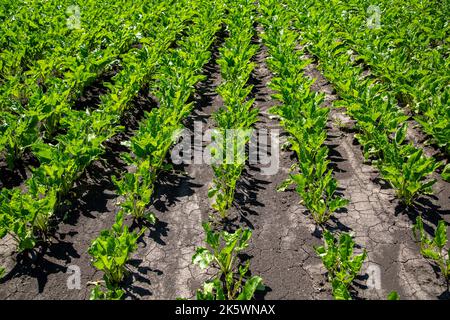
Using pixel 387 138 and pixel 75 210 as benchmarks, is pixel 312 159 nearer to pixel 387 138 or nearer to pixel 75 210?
pixel 387 138

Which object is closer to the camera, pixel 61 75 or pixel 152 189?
pixel 152 189

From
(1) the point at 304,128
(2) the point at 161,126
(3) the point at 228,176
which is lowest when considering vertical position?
(3) the point at 228,176

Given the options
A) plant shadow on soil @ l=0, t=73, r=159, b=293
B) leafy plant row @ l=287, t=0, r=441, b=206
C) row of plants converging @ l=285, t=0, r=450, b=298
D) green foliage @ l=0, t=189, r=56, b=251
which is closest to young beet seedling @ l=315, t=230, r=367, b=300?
row of plants converging @ l=285, t=0, r=450, b=298

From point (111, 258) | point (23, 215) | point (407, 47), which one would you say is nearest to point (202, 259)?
point (111, 258)

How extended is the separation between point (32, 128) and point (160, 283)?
289 cm

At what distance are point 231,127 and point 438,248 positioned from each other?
2.80 meters

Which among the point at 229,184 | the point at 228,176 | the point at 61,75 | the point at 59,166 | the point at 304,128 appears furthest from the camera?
the point at 61,75

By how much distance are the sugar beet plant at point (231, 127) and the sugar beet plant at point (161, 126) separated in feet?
1.72

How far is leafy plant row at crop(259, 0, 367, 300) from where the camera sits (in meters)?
3.43

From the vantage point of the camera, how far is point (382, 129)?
5051 millimetres

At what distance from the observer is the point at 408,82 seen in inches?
233
